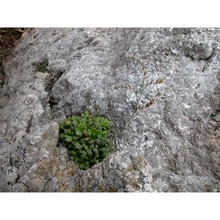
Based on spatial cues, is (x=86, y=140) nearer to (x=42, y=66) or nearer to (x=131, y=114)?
(x=131, y=114)

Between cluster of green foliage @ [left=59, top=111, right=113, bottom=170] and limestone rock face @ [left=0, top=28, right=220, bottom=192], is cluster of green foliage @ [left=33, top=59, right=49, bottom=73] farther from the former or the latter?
cluster of green foliage @ [left=59, top=111, right=113, bottom=170]

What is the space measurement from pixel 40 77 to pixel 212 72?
99.7 inches

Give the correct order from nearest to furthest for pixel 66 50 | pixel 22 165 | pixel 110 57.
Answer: pixel 22 165 → pixel 110 57 → pixel 66 50

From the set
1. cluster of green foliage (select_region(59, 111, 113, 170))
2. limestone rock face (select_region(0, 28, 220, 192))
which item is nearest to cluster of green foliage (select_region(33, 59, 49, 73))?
limestone rock face (select_region(0, 28, 220, 192))

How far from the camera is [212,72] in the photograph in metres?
4.92

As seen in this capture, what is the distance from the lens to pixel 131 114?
485 cm

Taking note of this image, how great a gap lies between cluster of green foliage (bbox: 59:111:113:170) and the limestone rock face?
10cm

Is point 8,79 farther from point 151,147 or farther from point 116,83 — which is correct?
point 151,147

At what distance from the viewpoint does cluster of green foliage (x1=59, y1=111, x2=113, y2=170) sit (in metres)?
4.59

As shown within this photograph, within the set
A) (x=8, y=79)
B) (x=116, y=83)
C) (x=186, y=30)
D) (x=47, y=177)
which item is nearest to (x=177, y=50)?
(x=186, y=30)

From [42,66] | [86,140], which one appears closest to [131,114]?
[86,140]

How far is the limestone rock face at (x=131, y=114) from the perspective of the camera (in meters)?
4.38

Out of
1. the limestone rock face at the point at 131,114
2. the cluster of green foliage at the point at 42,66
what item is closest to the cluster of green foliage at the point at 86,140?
the limestone rock face at the point at 131,114

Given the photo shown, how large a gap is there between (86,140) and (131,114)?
0.68 meters
